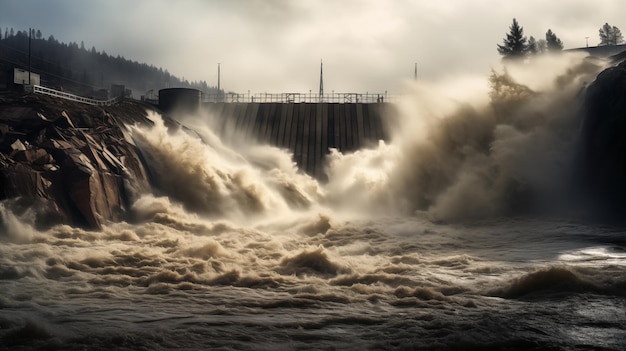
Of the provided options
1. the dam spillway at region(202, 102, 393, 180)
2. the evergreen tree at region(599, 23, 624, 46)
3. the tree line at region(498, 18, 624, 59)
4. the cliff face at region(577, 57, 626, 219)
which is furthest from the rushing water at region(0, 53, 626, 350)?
the evergreen tree at region(599, 23, 624, 46)

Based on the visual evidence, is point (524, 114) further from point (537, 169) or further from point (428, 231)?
point (428, 231)

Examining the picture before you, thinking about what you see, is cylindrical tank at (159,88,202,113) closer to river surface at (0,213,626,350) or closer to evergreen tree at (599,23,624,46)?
river surface at (0,213,626,350)

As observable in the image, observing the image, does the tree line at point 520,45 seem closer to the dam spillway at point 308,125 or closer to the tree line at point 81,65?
the dam spillway at point 308,125

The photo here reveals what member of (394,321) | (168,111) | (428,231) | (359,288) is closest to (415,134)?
(428,231)

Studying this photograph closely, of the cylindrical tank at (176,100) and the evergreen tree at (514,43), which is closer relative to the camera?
the cylindrical tank at (176,100)

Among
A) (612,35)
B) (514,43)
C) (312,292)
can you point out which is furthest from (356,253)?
(612,35)

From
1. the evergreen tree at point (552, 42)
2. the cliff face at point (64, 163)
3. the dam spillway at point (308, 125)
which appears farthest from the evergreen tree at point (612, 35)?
the cliff face at point (64, 163)

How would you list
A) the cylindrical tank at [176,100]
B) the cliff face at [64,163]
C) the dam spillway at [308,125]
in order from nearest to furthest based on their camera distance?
1. the cliff face at [64,163]
2. the dam spillway at [308,125]
3. the cylindrical tank at [176,100]
